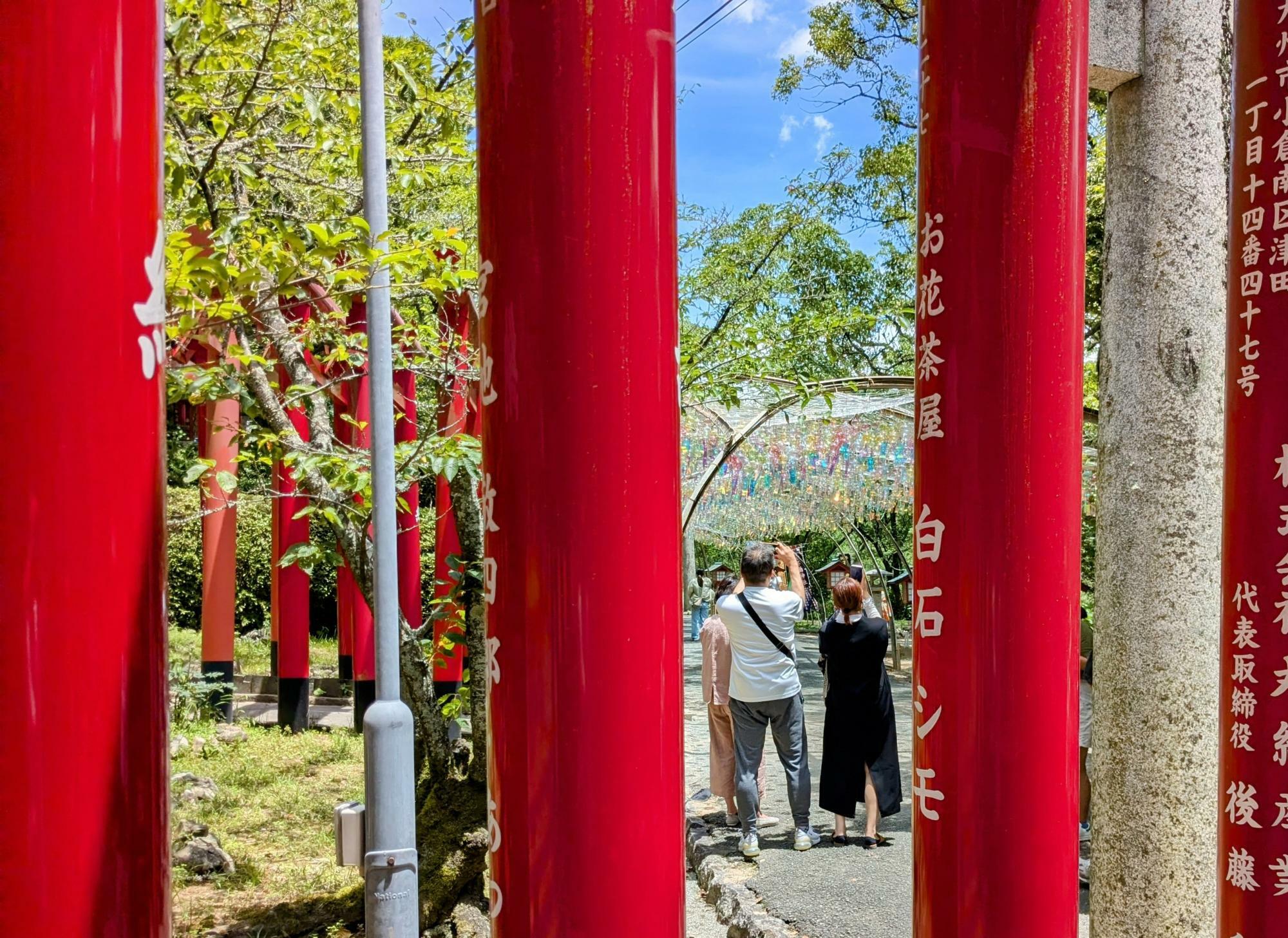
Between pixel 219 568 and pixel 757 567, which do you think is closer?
pixel 757 567

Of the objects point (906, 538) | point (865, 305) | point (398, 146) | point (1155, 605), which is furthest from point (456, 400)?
point (906, 538)

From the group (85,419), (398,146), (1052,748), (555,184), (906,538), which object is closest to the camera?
(85,419)

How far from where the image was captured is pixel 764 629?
6.30m

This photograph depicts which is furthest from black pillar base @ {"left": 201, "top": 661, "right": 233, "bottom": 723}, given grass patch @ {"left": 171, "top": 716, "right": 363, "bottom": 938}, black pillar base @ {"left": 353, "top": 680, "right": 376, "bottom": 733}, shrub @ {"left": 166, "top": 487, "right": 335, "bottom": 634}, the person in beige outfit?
the person in beige outfit

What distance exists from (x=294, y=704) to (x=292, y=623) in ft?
3.37

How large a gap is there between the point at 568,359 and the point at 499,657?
537 mm

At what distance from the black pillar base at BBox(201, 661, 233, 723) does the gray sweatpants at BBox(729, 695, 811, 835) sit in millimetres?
7153

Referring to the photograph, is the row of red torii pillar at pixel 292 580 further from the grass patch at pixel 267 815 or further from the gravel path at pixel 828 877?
the gravel path at pixel 828 877

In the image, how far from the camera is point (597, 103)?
1.88m

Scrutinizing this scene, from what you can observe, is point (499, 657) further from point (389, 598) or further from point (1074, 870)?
point (389, 598)

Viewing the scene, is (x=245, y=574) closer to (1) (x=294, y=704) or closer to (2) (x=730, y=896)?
(1) (x=294, y=704)

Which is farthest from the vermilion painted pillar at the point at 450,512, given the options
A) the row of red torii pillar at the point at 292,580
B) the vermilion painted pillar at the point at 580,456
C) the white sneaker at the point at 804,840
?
the vermilion painted pillar at the point at 580,456

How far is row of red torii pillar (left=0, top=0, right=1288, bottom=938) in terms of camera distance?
1.47 meters

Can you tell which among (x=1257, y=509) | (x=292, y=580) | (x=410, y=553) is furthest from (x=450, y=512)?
(x=1257, y=509)
